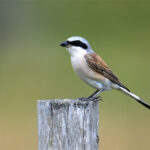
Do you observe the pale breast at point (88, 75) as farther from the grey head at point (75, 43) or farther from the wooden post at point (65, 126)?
the wooden post at point (65, 126)

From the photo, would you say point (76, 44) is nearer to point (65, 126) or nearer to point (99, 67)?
point (99, 67)

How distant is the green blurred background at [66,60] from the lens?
794 centimetres

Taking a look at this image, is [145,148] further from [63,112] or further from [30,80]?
[30,80]

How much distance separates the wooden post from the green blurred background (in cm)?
315

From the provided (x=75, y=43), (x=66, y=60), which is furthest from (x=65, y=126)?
(x=66, y=60)

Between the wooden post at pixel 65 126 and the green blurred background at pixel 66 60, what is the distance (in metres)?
3.15

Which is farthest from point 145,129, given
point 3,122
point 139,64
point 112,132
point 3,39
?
point 3,39

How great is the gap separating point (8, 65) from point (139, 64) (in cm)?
312

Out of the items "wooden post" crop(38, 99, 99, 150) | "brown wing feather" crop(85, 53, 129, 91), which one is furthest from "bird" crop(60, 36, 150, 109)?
"wooden post" crop(38, 99, 99, 150)

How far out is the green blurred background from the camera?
26.0ft

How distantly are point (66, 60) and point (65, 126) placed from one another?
9134 millimetres

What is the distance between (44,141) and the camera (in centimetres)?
390

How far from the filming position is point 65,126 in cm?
385

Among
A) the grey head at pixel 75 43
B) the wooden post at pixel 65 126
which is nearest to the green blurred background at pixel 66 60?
the grey head at pixel 75 43
